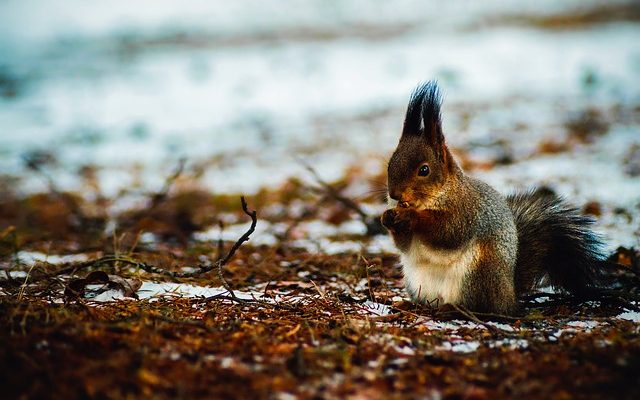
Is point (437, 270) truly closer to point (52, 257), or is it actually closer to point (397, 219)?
point (397, 219)

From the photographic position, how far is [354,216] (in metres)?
4.73

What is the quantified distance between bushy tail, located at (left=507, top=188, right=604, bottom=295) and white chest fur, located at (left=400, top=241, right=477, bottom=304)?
1.08ft

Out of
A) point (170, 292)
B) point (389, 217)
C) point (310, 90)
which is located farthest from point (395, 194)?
point (310, 90)

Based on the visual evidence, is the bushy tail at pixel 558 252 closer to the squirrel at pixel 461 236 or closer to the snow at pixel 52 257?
the squirrel at pixel 461 236

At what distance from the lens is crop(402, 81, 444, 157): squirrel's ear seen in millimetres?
2393

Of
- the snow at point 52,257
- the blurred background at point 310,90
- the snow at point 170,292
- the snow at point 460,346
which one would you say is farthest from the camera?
→ the blurred background at point 310,90

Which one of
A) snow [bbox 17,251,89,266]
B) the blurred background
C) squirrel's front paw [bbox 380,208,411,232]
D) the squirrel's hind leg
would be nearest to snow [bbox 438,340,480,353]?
the squirrel's hind leg

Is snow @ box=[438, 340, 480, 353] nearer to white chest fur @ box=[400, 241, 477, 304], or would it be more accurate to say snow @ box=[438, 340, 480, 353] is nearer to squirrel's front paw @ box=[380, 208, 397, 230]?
white chest fur @ box=[400, 241, 477, 304]

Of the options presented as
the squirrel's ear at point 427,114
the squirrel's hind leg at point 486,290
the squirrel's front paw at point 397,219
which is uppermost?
the squirrel's ear at point 427,114

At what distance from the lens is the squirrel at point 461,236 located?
2.35 m

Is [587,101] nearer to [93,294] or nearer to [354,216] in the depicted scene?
[354,216]

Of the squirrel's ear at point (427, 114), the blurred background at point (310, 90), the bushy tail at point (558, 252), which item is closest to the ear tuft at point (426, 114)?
the squirrel's ear at point (427, 114)

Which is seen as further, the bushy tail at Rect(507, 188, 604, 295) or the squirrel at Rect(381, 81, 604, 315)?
the bushy tail at Rect(507, 188, 604, 295)

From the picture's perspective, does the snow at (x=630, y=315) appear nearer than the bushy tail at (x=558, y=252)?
Yes
